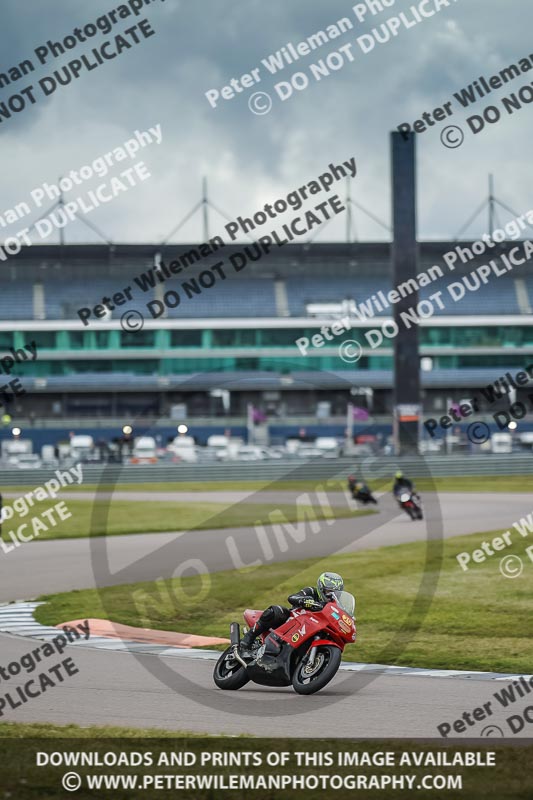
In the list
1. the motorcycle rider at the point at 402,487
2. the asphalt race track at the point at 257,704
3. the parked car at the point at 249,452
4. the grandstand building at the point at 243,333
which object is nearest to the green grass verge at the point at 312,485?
the parked car at the point at 249,452

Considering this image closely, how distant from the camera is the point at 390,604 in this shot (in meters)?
17.7

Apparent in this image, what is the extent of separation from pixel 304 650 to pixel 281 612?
0.38 m

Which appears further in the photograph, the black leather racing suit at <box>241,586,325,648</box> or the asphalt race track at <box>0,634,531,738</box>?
the black leather racing suit at <box>241,586,325,648</box>

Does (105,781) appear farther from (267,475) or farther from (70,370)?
(70,370)

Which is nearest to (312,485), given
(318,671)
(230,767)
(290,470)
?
(290,470)

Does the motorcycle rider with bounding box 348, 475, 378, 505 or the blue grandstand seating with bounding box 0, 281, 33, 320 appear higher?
the blue grandstand seating with bounding box 0, 281, 33, 320

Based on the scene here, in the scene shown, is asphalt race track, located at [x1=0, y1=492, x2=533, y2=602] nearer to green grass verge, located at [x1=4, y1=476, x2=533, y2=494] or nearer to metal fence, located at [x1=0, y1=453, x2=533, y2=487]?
green grass verge, located at [x1=4, y1=476, x2=533, y2=494]

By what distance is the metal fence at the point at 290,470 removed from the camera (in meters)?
56.3

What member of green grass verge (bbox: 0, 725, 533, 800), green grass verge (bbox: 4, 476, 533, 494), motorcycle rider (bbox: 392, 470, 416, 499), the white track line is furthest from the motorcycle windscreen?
green grass verge (bbox: 4, 476, 533, 494)

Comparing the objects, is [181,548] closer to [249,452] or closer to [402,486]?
[402,486]

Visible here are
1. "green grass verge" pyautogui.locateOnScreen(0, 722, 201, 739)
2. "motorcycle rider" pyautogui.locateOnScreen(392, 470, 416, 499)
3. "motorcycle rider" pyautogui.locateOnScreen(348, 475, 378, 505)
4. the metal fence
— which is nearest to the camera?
"green grass verge" pyautogui.locateOnScreen(0, 722, 201, 739)

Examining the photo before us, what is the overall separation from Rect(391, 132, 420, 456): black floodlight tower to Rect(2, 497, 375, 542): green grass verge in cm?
1794

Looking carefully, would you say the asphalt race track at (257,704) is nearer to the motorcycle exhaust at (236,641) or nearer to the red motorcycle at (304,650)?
the red motorcycle at (304,650)

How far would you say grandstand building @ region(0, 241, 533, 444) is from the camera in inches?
3484
